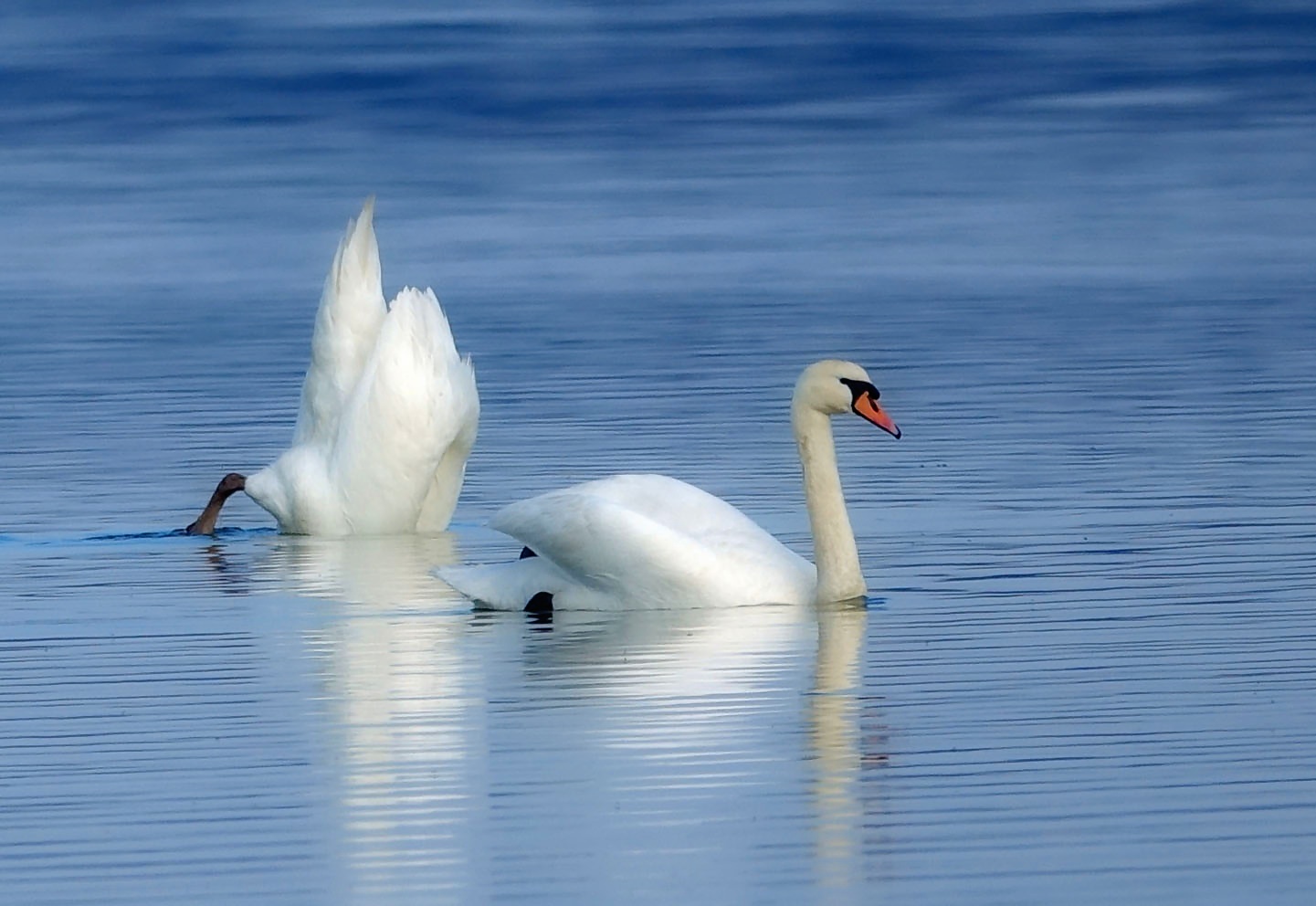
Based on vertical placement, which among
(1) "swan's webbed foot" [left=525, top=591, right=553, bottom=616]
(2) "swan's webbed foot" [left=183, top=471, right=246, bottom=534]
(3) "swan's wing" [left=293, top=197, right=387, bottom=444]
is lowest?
(1) "swan's webbed foot" [left=525, top=591, right=553, bottom=616]

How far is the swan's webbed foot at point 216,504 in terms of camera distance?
12.3 m

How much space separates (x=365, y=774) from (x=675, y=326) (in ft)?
43.4

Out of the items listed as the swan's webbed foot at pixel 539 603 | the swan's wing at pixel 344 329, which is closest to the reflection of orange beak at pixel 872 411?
the swan's webbed foot at pixel 539 603

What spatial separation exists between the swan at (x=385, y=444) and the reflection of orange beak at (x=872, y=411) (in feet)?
8.41

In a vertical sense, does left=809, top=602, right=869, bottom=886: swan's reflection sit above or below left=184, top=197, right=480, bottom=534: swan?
below

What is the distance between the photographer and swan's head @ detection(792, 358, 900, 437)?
405 inches

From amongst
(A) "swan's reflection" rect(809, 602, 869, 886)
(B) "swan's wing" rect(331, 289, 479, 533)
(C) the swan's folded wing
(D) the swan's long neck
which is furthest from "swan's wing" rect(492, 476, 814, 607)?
(B) "swan's wing" rect(331, 289, 479, 533)

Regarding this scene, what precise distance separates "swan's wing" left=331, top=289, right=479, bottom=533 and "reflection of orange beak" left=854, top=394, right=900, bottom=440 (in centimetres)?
269

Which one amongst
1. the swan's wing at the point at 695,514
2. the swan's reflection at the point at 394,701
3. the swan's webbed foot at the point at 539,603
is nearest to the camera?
the swan's reflection at the point at 394,701

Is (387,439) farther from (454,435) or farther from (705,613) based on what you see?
(705,613)

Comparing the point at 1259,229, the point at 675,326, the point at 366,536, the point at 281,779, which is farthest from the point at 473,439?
the point at 1259,229

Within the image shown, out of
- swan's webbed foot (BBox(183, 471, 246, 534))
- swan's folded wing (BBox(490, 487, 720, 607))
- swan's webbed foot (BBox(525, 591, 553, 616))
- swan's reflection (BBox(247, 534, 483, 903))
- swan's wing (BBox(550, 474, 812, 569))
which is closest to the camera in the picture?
swan's reflection (BBox(247, 534, 483, 903))

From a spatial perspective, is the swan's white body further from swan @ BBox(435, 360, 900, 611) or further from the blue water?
swan @ BBox(435, 360, 900, 611)

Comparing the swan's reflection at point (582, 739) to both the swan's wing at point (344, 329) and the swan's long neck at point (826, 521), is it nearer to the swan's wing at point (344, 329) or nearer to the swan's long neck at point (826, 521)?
the swan's long neck at point (826, 521)
